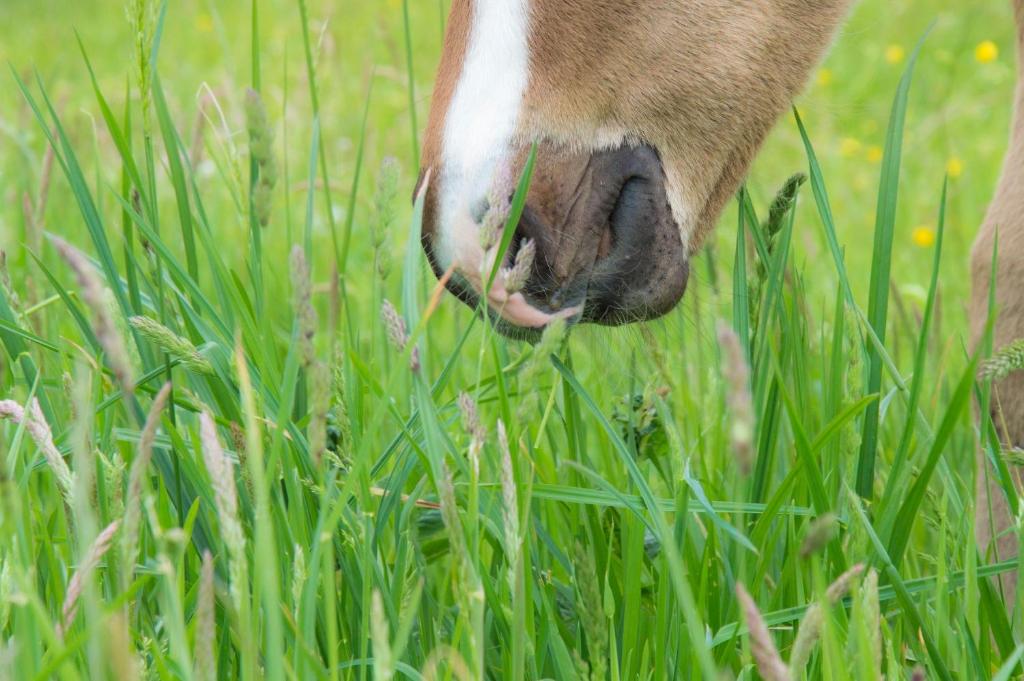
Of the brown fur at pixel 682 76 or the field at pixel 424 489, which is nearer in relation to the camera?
the field at pixel 424 489

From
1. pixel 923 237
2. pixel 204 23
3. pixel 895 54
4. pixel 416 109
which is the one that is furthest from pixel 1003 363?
pixel 204 23

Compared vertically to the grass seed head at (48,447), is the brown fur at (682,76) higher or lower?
higher

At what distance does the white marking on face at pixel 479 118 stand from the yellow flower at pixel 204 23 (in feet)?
20.5

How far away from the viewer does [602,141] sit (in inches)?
58.9

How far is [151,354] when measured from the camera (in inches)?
56.7

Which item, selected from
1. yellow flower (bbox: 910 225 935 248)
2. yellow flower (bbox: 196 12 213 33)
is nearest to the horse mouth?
yellow flower (bbox: 910 225 935 248)

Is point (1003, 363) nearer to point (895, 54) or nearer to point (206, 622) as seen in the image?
point (206, 622)

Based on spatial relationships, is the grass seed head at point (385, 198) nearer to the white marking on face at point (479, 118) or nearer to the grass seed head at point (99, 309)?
the white marking on face at point (479, 118)

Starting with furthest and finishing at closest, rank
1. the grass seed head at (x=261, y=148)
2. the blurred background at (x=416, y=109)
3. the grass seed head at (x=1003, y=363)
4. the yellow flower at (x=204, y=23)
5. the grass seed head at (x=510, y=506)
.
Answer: the yellow flower at (x=204, y=23) < the blurred background at (x=416, y=109) < the grass seed head at (x=1003, y=363) < the grass seed head at (x=261, y=148) < the grass seed head at (x=510, y=506)

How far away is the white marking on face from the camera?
1.42m

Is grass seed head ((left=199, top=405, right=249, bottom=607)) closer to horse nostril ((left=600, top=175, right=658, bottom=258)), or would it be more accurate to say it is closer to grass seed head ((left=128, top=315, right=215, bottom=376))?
grass seed head ((left=128, top=315, right=215, bottom=376))

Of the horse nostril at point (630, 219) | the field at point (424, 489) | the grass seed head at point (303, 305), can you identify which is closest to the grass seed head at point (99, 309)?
the field at point (424, 489)

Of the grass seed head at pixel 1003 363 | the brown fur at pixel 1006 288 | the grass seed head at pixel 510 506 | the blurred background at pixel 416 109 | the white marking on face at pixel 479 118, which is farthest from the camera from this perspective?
the blurred background at pixel 416 109

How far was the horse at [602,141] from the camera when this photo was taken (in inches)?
56.9
